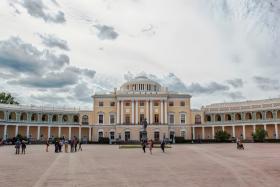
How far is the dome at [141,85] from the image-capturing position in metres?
83.2

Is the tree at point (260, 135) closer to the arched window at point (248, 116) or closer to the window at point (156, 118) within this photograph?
the arched window at point (248, 116)

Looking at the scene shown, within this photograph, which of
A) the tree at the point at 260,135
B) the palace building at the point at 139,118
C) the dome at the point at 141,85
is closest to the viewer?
the tree at the point at 260,135

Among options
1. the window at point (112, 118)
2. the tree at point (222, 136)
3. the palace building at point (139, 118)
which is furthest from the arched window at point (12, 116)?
the tree at point (222, 136)

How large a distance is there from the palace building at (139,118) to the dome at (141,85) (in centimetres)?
110

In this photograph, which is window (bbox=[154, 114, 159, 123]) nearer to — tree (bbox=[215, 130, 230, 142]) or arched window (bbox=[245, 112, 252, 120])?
tree (bbox=[215, 130, 230, 142])

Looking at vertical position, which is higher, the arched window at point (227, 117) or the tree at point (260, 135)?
the arched window at point (227, 117)

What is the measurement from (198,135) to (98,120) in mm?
27430

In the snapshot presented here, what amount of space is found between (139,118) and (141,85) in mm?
Answer: 10658

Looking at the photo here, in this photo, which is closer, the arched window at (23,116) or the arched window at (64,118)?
the arched window at (23,116)

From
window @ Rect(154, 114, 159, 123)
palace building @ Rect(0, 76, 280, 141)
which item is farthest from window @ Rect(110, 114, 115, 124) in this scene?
window @ Rect(154, 114, 159, 123)

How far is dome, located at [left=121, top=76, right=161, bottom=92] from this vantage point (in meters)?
83.2

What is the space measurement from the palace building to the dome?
1.10 m

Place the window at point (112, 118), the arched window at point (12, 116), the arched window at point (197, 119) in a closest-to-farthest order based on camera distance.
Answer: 1. the arched window at point (12, 116)
2. the window at point (112, 118)
3. the arched window at point (197, 119)

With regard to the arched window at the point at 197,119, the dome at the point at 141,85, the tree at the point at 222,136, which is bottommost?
the tree at the point at 222,136
